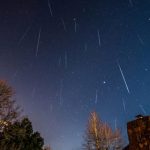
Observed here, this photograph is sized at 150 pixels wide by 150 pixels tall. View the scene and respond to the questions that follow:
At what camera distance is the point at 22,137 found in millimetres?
26547

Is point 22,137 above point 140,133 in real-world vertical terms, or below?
above

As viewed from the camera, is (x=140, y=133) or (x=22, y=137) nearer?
(x=140, y=133)

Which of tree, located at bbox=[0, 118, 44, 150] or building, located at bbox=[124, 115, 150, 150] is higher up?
tree, located at bbox=[0, 118, 44, 150]

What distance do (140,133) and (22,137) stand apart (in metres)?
14.5

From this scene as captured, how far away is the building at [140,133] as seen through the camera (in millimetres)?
14508

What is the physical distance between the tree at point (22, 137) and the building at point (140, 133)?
12614 millimetres

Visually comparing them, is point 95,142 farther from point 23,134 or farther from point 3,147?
point 3,147

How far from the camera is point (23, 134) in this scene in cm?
2647

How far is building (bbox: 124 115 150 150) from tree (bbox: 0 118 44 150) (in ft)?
41.4

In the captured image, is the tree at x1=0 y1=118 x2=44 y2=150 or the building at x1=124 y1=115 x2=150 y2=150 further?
the tree at x1=0 y1=118 x2=44 y2=150

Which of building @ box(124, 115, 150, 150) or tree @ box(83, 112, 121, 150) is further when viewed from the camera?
tree @ box(83, 112, 121, 150)

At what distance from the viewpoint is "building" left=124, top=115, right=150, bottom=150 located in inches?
571

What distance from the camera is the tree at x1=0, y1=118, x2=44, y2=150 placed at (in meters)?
25.5

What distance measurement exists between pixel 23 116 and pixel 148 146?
51.9ft
